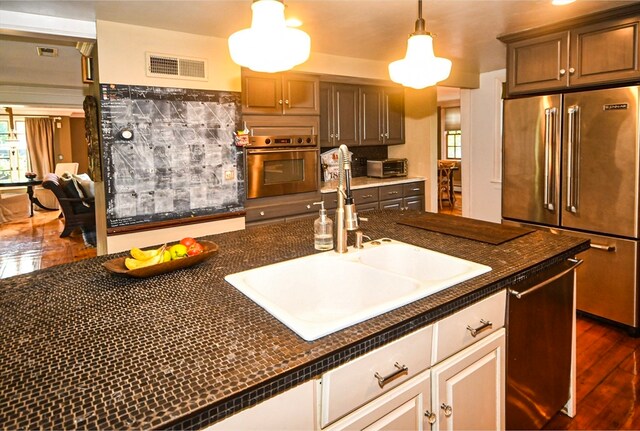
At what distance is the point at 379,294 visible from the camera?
1.57 metres

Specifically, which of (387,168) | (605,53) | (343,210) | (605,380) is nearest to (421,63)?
(343,210)

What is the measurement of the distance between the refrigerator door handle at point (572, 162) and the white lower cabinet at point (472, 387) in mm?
1962

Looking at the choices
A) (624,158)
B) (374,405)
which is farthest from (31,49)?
(624,158)

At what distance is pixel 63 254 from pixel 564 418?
232 inches

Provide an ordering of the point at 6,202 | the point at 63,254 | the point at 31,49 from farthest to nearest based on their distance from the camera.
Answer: the point at 6,202 < the point at 63,254 < the point at 31,49

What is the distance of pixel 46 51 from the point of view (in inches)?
157

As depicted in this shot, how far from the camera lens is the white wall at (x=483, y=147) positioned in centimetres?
485

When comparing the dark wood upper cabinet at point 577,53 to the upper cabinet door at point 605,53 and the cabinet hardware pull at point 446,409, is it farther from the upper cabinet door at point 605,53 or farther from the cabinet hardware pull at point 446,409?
the cabinet hardware pull at point 446,409

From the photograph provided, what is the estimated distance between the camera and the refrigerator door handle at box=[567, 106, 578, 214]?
296 cm

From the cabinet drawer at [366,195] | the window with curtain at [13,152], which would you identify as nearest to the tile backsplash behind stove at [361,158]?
the cabinet drawer at [366,195]

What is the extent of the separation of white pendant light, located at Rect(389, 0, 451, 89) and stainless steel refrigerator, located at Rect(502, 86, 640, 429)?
5.31 ft

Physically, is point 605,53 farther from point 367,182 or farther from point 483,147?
point 367,182

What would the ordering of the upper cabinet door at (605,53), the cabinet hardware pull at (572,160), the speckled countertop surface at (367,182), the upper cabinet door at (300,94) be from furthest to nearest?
1. the speckled countertop surface at (367,182)
2. the upper cabinet door at (300,94)
3. the cabinet hardware pull at (572,160)
4. the upper cabinet door at (605,53)

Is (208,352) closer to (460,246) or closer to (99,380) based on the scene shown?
(99,380)
